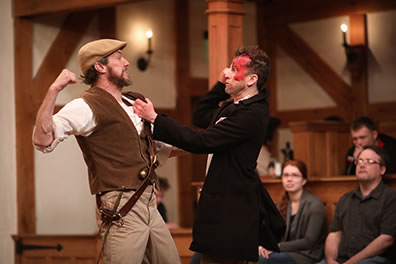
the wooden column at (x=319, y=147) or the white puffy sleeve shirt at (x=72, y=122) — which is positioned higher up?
the white puffy sleeve shirt at (x=72, y=122)

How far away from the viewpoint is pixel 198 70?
28.8 ft

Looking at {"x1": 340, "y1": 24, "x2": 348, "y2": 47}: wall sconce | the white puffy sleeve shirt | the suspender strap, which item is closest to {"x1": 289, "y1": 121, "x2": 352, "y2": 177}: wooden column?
{"x1": 340, "y1": 24, "x2": 348, "y2": 47}: wall sconce

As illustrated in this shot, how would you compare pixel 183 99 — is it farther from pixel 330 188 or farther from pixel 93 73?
pixel 93 73

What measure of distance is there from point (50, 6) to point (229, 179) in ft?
13.9

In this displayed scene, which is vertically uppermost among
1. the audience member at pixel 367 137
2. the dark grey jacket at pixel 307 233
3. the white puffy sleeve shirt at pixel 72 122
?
the white puffy sleeve shirt at pixel 72 122

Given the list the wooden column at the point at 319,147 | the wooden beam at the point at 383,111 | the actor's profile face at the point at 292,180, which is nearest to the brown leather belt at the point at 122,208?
the actor's profile face at the point at 292,180

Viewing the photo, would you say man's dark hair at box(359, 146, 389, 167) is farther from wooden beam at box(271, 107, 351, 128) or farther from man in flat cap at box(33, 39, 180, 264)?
wooden beam at box(271, 107, 351, 128)

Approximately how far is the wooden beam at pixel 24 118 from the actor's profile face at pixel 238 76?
414 cm

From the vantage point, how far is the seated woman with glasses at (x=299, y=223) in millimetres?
5430

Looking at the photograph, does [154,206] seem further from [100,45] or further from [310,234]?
[310,234]

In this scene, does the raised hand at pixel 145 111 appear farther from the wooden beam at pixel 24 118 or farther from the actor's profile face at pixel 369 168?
the wooden beam at pixel 24 118

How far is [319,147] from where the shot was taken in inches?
247

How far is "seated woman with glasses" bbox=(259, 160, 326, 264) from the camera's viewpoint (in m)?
5.43

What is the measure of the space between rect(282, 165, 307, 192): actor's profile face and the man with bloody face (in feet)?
7.26
